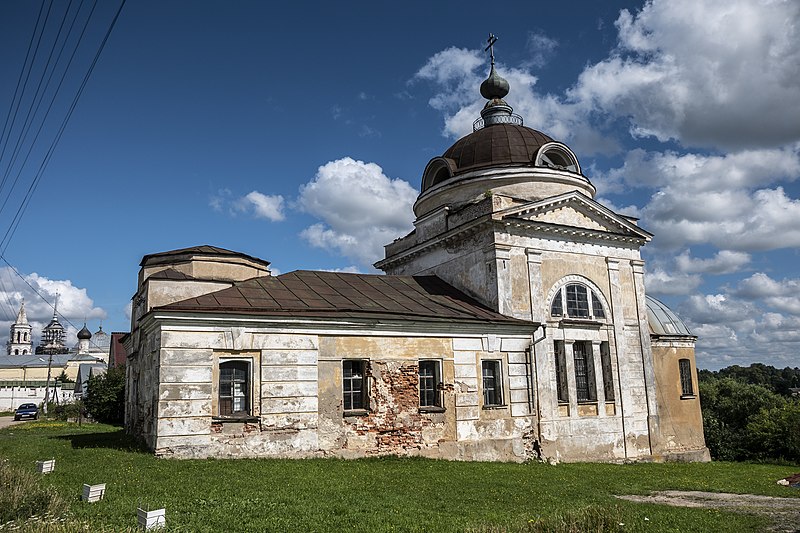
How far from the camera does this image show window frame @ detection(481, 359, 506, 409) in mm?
17984

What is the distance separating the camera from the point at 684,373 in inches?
938

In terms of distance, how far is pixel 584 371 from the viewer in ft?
68.0

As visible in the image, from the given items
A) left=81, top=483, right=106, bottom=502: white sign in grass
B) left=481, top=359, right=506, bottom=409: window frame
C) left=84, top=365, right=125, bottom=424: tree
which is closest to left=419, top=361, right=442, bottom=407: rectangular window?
left=481, top=359, right=506, bottom=409: window frame

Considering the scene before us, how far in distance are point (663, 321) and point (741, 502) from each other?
13812 millimetres

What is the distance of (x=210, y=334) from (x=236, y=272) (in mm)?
8804

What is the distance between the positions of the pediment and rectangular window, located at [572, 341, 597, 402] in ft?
13.0

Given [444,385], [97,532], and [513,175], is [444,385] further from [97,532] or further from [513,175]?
[97,532]

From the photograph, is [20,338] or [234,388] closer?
[234,388]

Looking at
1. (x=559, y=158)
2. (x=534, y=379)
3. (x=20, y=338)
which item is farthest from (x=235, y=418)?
(x=20, y=338)

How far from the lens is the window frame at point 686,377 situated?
2355cm

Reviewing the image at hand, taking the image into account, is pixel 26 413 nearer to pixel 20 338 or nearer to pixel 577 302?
pixel 577 302

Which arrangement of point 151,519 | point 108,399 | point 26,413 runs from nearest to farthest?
point 151,519 < point 108,399 < point 26,413

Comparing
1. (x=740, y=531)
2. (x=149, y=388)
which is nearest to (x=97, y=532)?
(x=740, y=531)

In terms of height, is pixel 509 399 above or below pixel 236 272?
below
